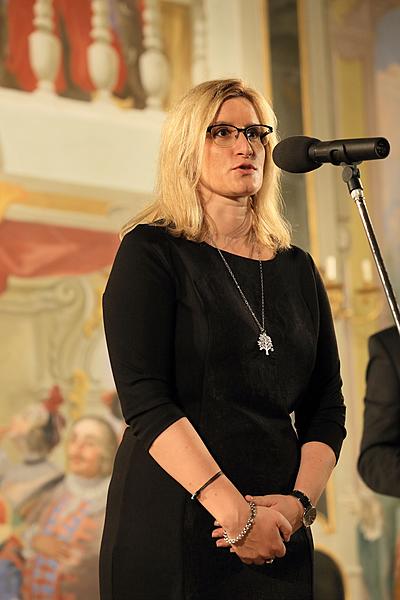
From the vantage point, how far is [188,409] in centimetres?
267

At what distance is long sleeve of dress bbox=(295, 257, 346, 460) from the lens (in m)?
2.97

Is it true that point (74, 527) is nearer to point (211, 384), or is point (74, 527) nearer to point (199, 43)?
point (199, 43)

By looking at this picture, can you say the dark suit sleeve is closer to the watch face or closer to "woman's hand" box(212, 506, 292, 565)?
the watch face

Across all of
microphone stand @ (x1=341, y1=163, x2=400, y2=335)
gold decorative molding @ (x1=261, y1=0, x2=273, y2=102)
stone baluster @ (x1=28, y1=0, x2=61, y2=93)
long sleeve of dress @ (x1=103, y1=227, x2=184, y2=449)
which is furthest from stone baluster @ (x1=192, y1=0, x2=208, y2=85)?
microphone stand @ (x1=341, y1=163, x2=400, y2=335)

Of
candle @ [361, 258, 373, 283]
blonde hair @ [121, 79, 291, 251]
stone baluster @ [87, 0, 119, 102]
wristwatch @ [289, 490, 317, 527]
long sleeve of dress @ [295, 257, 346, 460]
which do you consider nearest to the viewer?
wristwatch @ [289, 490, 317, 527]

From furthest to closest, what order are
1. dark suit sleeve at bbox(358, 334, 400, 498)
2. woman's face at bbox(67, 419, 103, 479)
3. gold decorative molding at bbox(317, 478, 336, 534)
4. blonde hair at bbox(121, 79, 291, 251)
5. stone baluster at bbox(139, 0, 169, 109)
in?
gold decorative molding at bbox(317, 478, 336, 534) → stone baluster at bbox(139, 0, 169, 109) → woman's face at bbox(67, 419, 103, 479) → dark suit sleeve at bbox(358, 334, 400, 498) → blonde hair at bbox(121, 79, 291, 251)

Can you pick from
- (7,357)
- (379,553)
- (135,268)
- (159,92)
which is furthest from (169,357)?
(379,553)

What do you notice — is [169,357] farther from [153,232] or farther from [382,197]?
[382,197]

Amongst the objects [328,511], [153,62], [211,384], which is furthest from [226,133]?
[328,511]

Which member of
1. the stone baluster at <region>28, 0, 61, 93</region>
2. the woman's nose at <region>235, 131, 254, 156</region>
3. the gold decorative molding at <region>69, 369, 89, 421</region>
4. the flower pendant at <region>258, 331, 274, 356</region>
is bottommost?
the gold decorative molding at <region>69, 369, 89, 421</region>

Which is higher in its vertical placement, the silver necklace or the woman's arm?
the silver necklace

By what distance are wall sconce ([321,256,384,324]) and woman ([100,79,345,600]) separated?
4.21 m

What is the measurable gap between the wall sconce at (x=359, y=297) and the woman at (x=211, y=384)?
421 centimetres

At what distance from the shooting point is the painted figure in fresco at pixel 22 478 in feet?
18.3
